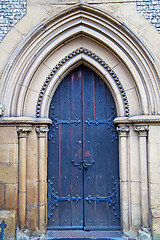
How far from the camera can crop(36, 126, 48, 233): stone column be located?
3609 millimetres

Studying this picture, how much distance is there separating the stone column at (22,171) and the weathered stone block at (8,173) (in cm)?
9

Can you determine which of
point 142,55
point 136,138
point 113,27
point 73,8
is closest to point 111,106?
point 136,138

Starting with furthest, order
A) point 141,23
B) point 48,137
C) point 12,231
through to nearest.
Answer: point 48,137 < point 141,23 < point 12,231

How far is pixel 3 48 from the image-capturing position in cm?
363

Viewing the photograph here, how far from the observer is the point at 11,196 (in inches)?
137

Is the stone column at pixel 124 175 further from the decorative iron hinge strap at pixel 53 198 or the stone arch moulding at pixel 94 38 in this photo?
the decorative iron hinge strap at pixel 53 198

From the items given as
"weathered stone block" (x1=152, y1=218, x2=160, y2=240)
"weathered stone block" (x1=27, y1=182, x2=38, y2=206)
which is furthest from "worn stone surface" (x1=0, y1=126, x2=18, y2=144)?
"weathered stone block" (x1=152, y1=218, x2=160, y2=240)

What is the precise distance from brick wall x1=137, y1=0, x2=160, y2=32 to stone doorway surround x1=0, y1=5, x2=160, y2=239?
371mm

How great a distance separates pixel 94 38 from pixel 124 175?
215 cm

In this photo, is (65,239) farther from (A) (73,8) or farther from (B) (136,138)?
(A) (73,8)

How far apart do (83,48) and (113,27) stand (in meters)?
0.55

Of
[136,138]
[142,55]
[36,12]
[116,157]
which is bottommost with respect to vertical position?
[116,157]

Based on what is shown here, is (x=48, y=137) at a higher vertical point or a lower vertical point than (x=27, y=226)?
higher

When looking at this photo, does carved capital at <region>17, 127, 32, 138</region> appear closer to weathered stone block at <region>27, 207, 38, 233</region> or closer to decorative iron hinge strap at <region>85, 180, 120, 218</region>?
weathered stone block at <region>27, 207, 38, 233</region>
